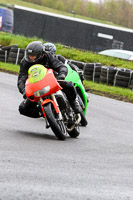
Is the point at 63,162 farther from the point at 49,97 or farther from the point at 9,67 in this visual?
the point at 9,67

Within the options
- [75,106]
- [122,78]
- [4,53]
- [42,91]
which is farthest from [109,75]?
[42,91]

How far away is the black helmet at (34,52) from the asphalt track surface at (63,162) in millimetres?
1040

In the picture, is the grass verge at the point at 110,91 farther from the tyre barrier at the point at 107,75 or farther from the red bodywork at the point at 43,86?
the red bodywork at the point at 43,86

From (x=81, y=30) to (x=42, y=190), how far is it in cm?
2620

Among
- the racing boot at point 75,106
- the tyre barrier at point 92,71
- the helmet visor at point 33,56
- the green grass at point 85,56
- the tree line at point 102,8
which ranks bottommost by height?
the tree line at point 102,8

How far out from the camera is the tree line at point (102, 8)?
220 ft

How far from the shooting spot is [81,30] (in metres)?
29.9

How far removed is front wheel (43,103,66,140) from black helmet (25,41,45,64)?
93 centimetres

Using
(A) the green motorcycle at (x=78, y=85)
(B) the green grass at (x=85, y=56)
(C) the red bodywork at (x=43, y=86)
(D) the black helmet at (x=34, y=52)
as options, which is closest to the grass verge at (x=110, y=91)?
(B) the green grass at (x=85, y=56)

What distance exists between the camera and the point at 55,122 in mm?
6840

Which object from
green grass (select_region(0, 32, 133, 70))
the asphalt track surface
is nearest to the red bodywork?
the asphalt track surface

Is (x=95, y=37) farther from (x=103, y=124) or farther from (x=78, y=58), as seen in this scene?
(x=103, y=124)

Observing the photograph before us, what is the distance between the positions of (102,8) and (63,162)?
68.8 meters

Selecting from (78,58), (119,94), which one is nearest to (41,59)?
(119,94)
